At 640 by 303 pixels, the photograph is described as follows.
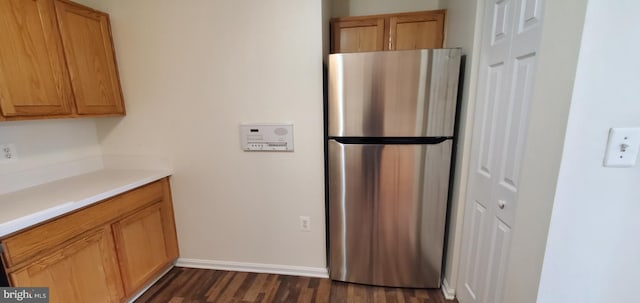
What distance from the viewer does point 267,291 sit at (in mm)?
1804

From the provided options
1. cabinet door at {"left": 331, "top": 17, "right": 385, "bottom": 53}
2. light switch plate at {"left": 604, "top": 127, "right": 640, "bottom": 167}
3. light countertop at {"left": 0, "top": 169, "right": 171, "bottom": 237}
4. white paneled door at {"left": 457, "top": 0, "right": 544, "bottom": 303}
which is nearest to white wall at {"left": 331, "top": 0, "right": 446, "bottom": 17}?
cabinet door at {"left": 331, "top": 17, "right": 385, "bottom": 53}

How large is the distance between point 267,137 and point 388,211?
3.21ft

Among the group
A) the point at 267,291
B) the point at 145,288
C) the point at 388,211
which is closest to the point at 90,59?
the point at 145,288

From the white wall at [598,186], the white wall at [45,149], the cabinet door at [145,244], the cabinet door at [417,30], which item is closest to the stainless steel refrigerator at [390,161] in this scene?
the cabinet door at [417,30]

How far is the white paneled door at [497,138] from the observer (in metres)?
1.03

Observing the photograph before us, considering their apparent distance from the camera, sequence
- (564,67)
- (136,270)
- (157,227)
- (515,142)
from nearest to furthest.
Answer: (564,67)
(515,142)
(136,270)
(157,227)

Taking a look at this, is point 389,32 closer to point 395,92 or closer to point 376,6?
point 376,6

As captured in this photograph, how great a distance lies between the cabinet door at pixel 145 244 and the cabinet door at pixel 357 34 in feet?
6.26

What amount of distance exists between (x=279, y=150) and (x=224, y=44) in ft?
2.67

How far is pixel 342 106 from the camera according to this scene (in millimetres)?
1563

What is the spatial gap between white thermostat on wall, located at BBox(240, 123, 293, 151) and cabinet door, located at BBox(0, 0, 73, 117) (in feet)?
3.51

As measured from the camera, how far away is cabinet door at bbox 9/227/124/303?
1180mm

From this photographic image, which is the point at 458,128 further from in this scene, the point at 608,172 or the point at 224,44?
the point at 224,44

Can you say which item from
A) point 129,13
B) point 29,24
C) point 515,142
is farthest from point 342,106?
point 29,24
